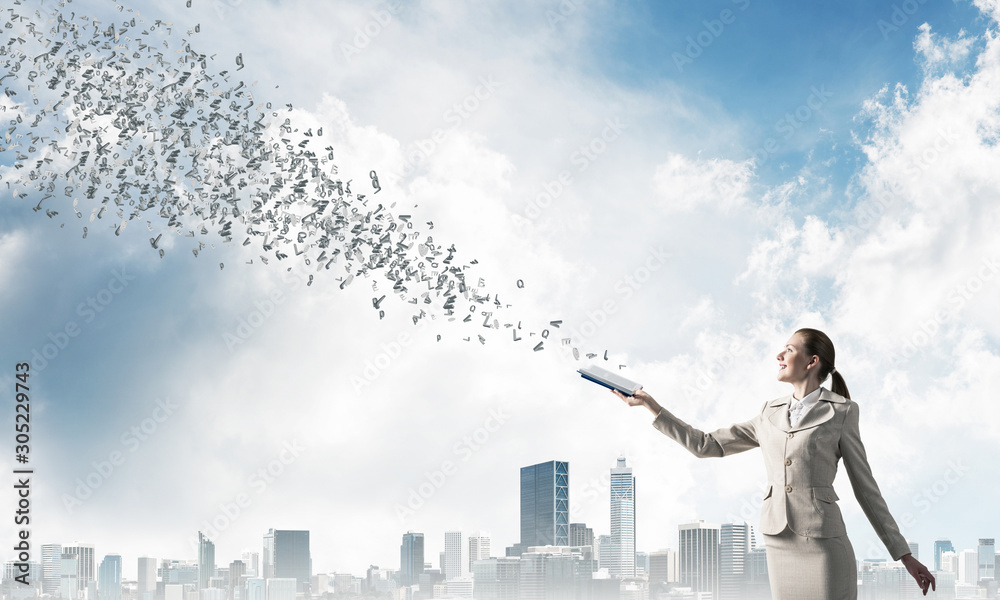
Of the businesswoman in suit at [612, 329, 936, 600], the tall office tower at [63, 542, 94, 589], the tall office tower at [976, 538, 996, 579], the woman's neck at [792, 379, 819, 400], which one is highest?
the woman's neck at [792, 379, 819, 400]

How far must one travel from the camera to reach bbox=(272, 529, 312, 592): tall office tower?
1318 centimetres

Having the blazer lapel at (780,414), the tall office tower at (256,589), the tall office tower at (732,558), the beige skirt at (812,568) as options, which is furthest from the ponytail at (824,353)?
the tall office tower at (256,589)

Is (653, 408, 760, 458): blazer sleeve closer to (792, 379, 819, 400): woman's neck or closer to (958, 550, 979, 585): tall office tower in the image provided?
(792, 379, 819, 400): woman's neck

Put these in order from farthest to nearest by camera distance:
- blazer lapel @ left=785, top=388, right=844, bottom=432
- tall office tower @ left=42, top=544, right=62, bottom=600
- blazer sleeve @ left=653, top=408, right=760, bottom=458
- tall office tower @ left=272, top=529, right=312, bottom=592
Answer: tall office tower @ left=272, top=529, right=312, bottom=592, tall office tower @ left=42, top=544, right=62, bottom=600, blazer sleeve @ left=653, top=408, right=760, bottom=458, blazer lapel @ left=785, top=388, right=844, bottom=432

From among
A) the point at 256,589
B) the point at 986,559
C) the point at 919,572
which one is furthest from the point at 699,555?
the point at 919,572

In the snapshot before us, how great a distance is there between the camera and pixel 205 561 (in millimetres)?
15344

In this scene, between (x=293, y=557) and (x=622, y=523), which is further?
(x=622, y=523)

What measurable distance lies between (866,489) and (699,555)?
11.6 m

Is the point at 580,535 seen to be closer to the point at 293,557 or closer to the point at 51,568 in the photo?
the point at 293,557

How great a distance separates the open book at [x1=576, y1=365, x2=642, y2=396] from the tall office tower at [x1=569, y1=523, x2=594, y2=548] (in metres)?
13.5

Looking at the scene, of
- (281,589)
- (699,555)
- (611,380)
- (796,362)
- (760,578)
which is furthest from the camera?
(281,589)

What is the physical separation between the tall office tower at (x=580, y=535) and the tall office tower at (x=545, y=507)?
3.9 inches

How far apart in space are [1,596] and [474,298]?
12.5 feet

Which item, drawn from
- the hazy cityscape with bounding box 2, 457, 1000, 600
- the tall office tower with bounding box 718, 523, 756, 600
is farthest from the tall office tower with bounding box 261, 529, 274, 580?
the tall office tower with bounding box 718, 523, 756, 600
